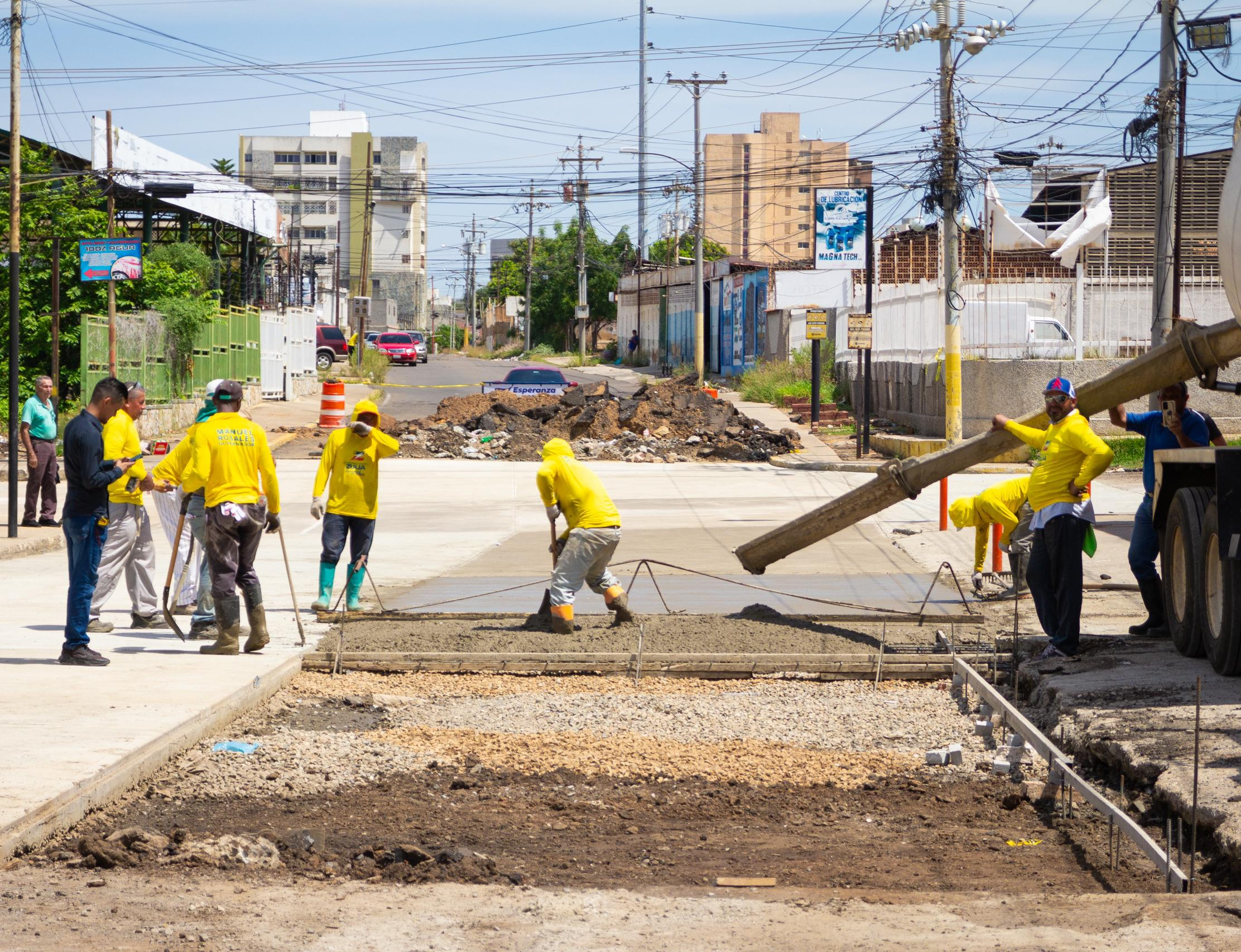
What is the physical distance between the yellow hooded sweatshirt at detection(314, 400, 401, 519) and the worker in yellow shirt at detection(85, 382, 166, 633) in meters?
1.42

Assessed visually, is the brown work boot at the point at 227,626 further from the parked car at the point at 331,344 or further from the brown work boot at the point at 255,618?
the parked car at the point at 331,344

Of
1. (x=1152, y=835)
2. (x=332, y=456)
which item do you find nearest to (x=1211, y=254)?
(x=332, y=456)

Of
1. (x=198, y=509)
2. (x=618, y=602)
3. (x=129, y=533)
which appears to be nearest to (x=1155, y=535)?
(x=618, y=602)

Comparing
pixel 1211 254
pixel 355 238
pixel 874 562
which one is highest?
pixel 355 238

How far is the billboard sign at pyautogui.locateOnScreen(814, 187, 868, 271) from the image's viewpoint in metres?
36.3

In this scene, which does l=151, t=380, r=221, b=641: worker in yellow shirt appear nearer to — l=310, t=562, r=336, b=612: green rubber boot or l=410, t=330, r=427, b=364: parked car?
l=310, t=562, r=336, b=612: green rubber boot

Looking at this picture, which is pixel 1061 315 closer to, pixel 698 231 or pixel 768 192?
pixel 698 231

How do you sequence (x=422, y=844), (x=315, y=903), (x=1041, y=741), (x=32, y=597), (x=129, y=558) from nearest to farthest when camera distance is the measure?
(x=315, y=903) < (x=422, y=844) < (x=1041, y=741) < (x=129, y=558) < (x=32, y=597)

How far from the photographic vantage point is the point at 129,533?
34.7 ft

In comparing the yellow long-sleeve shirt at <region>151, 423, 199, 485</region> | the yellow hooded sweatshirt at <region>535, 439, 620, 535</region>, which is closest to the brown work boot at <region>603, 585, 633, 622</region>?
the yellow hooded sweatshirt at <region>535, 439, 620, 535</region>

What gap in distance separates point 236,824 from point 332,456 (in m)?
5.59

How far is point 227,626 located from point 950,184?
21.0 m

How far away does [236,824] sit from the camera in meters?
6.07

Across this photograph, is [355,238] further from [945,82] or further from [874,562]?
[874,562]
